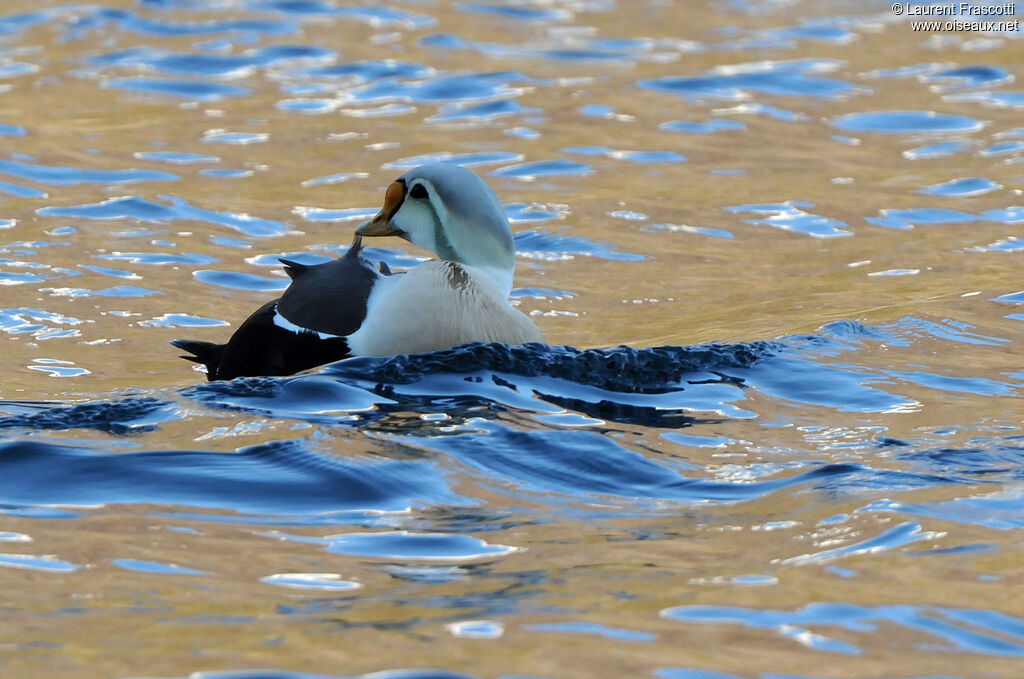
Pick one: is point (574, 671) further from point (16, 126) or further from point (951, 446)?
point (16, 126)

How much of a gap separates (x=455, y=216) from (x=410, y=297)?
0.46 meters

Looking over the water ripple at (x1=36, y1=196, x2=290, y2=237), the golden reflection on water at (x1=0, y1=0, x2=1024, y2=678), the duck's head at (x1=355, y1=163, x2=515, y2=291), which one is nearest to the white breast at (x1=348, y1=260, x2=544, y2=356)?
the duck's head at (x1=355, y1=163, x2=515, y2=291)

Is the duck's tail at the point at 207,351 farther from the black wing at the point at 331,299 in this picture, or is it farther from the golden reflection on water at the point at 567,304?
the black wing at the point at 331,299

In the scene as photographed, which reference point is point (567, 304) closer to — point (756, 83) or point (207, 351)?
point (207, 351)

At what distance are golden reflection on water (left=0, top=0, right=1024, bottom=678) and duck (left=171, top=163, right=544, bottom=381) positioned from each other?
48cm

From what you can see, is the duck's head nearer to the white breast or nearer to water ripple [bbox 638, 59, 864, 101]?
the white breast

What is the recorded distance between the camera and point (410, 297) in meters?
4.91

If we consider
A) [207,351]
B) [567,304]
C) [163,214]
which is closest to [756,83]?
[567,304]

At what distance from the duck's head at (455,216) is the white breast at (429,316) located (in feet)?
0.89

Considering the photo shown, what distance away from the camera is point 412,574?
11.5 ft

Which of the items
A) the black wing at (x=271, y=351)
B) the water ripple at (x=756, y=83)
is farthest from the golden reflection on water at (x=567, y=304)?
the black wing at (x=271, y=351)

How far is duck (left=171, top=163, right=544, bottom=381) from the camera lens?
16.1 ft

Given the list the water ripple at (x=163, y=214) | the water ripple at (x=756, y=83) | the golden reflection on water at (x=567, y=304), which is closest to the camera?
the golden reflection on water at (x=567, y=304)

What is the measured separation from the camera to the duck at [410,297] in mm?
4910
